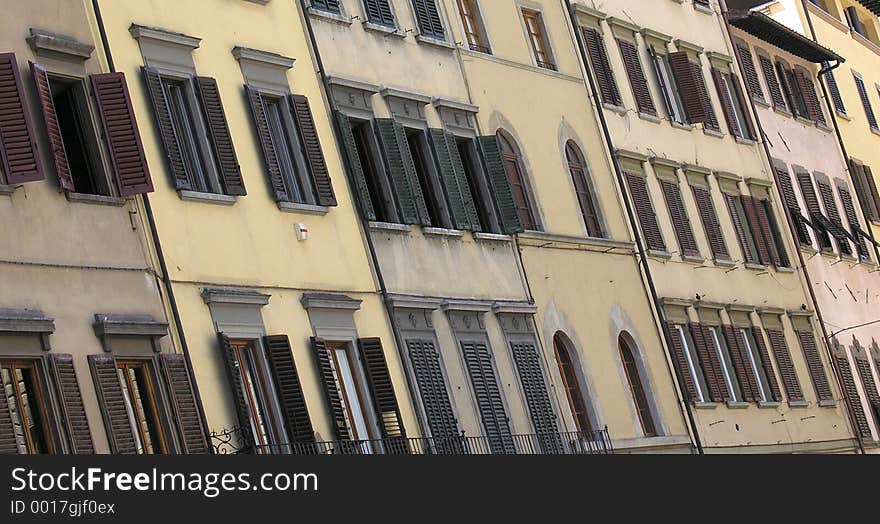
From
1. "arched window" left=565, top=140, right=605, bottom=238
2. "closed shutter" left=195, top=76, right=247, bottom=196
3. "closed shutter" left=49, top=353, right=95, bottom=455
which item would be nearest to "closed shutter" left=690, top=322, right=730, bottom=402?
"arched window" left=565, top=140, right=605, bottom=238

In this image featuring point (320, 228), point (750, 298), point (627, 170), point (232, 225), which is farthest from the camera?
point (750, 298)

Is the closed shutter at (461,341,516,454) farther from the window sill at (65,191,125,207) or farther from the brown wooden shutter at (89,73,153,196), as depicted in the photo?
the window sill at (65,191,125,207)

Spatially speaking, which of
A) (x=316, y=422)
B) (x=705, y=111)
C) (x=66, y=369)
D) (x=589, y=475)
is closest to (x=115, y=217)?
(x=66, y=369)

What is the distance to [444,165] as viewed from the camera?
3175 centimetres

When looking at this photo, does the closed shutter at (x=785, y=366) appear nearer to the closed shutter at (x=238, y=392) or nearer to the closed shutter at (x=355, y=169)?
the closed shutter at (x=355, y=169)

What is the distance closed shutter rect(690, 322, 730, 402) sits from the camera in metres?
39.0

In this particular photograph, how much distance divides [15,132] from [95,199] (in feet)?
4.67

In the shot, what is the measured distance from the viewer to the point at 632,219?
1502 inches

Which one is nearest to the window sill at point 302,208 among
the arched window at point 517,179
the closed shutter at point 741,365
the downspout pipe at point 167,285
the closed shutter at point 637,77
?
the downspout pipe at point 167,285

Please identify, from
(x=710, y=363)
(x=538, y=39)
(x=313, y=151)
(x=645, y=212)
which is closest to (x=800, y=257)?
(x=710, y=363)

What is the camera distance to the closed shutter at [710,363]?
3895 cm

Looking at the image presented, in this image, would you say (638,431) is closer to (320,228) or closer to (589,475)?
(320,228)

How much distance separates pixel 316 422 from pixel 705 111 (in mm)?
19544

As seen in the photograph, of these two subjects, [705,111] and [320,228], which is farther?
[705,111]
